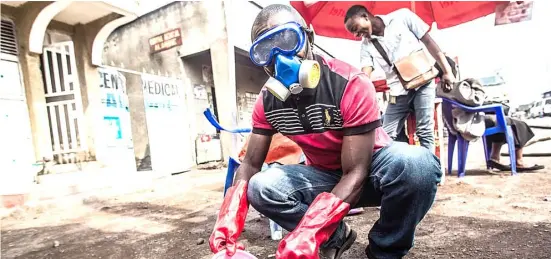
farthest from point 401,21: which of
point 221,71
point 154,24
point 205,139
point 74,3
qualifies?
point 154,24

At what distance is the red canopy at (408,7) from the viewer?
4395mm

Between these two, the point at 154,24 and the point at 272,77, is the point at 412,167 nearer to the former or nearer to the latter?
the point at 272,77

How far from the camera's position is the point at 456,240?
169cm

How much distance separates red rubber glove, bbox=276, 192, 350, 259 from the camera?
3.27 feet

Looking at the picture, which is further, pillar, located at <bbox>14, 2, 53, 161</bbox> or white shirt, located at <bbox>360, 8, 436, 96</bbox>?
pillar, located at <bbox>14, 2, 53, 161</bbox>

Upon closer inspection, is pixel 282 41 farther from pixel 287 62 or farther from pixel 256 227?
pixel 256 227

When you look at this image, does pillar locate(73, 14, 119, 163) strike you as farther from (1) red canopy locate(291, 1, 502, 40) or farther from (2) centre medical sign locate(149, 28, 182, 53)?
(1) red canopy locate(291, 1, 502, 40)

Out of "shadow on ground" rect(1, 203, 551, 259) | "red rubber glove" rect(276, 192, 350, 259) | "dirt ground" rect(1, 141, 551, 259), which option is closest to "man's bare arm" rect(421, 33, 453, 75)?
"dirt ground" rect(1, 141, 551, 259)

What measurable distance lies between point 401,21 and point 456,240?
1739 millimetres

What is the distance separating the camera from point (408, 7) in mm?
4652

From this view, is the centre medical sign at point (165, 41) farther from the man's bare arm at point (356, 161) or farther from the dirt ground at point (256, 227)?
the man's bare arm at point (356, 161)

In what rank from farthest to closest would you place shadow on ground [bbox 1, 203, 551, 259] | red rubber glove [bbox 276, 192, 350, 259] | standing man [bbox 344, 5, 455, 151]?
standing man [bbox 344, 5, 455, 151] → shadow on ground [bbox 1, 203, 551, 259] → red rubber glove [bbox 276, 192, 350, 259]

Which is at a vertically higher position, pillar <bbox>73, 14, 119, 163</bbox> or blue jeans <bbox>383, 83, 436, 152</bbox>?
pillar <bbox>73, 14, 119, 163</bbox>

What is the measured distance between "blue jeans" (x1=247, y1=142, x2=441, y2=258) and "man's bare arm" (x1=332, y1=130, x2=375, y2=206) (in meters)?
0.08
